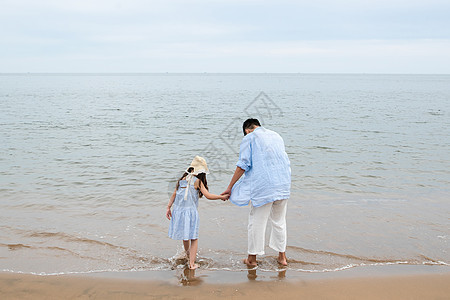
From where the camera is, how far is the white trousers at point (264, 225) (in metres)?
4.81

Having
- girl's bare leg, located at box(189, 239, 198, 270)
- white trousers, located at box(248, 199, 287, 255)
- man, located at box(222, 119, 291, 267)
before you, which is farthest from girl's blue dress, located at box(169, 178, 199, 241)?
white trousers, located at box(248, 199, 287, 255)

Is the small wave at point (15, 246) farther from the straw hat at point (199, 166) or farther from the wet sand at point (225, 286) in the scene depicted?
the straw hat at point (199, 166)

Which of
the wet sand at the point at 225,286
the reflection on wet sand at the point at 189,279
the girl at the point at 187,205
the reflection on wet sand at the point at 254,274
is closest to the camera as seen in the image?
the wet sand at the point at 225,286

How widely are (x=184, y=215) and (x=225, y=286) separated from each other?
98 centimetres

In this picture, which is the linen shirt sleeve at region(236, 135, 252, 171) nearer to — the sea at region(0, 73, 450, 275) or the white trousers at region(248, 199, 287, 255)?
the white trousers at region(248, 199, 287, 255)

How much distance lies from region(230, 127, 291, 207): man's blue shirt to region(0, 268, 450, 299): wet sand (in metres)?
0.96

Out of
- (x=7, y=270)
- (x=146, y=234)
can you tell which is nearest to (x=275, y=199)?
(x=146, y=234)

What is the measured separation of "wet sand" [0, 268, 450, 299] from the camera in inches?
167

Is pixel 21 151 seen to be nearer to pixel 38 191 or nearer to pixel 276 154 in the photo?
pixel 38 191

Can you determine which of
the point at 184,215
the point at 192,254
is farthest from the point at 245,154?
the point at 192,254

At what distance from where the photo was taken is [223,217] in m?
7.13

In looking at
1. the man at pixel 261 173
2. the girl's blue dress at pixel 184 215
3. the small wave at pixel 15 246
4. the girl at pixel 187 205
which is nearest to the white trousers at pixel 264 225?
the man at pixel 261 173

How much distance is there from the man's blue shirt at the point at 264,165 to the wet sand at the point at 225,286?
37.7 inches

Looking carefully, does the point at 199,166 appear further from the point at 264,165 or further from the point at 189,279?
the point at 189,279
